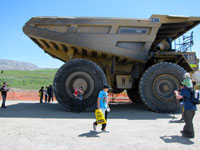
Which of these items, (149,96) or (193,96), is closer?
(193,96)

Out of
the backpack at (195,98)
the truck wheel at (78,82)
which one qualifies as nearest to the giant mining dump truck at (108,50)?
the truck wheel at (78,82)

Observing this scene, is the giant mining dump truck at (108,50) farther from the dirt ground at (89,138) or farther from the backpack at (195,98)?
the backpack at (195,98)

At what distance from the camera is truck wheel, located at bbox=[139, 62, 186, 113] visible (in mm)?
8102

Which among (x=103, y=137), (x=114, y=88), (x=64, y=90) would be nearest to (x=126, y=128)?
(x=103, y=137)

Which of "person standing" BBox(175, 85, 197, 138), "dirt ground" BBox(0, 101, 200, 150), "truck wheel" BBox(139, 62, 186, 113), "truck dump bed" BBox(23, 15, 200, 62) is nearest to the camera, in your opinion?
"dirt ground" BBox(0, 101, 200, 150)

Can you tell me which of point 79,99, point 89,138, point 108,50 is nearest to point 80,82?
point 79,99

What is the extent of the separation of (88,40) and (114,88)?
11.3ft

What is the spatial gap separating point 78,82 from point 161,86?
3.76m

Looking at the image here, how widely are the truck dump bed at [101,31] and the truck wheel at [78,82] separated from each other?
92cm

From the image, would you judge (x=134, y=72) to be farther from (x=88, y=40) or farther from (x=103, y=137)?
(x=103, y=137)

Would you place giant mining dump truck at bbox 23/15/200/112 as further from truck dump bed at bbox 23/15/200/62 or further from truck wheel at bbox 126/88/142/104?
truck wheel at bbox 126/88/142/104

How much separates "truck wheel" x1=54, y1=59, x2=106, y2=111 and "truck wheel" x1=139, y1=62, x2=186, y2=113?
1980mm

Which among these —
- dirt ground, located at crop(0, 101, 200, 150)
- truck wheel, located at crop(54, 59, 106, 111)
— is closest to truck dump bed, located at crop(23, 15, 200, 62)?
truck wheel, located at crop(54, 59, 106, 111)

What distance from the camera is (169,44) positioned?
946 centimetres
